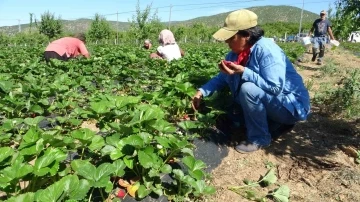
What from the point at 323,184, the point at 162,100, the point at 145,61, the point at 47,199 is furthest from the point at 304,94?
the point at 145,61

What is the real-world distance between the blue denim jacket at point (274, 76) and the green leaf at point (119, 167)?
127 cm

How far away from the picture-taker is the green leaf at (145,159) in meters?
1.74

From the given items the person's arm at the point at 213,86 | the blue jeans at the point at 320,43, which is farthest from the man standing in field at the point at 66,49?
the blue jeans at the point at 320,43

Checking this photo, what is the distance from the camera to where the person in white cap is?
8.45 feet

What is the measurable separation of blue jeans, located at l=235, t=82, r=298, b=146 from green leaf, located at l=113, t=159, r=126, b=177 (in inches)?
49.2

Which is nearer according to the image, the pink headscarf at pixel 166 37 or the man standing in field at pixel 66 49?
the pink headscarf at pixel 166 37

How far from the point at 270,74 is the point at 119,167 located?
139 cm

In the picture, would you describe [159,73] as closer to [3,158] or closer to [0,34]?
[3,158]

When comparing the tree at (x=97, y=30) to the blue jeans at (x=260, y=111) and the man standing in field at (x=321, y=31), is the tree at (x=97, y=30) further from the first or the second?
the blue jeans at (x=260, y=111)

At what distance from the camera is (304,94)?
2.82 metres

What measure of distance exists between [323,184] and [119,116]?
1557mm

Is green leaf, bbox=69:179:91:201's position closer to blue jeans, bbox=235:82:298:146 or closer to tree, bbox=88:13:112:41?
blue jeans, bbox=235:82:298:146

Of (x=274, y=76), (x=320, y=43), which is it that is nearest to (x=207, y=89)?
(x=274, y=76)

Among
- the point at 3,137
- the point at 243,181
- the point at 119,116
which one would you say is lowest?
the point at 243,181
